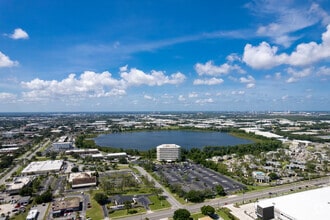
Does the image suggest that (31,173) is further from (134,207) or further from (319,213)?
(319,213)

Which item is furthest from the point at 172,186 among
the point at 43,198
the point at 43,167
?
the point at 43,167

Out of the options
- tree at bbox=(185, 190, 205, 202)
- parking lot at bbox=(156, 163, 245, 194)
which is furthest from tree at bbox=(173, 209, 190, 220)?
parking lot at bbox=(156, 163, 245, 194)

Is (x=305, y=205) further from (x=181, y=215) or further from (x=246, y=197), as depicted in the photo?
(x=181, y=215)

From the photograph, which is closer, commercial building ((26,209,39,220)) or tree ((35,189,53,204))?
commercial building ((26,209,39,220))

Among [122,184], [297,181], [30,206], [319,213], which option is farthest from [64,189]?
[297,181]

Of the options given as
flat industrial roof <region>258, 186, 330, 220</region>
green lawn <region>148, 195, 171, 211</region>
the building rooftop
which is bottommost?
green lawn <region>148, 195, 171, 211</region>

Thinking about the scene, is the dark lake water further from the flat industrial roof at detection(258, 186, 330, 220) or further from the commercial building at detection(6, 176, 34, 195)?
the flat industrial roof at detection(258, 186, 330, 220)
